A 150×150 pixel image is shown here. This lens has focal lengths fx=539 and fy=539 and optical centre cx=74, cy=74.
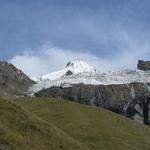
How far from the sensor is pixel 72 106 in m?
96.6

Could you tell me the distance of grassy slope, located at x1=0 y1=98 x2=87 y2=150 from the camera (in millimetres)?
36406

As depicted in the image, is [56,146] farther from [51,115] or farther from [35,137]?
[51,115]

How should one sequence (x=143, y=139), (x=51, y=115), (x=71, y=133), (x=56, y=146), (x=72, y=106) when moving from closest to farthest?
(x=56, y=146) < (x=71, y=133) < (x=143, y=139) < (x=51, y=115) < (x=72, y=106)

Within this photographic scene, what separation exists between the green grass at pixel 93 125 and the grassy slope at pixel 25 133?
1971 cm

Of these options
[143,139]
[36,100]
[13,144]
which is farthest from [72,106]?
[13,144]

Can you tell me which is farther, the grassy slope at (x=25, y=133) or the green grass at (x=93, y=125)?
the green grass at (x=93, y=125)

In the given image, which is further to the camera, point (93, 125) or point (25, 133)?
point (93, 125)

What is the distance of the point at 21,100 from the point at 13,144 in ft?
227

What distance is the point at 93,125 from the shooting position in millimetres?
81000

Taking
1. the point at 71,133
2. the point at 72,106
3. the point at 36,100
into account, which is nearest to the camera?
the point at 71,133

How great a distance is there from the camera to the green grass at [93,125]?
6856cm

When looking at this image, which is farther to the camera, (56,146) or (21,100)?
(21,100)

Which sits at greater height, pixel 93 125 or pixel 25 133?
pixel 93 125

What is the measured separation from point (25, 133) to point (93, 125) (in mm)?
41356
